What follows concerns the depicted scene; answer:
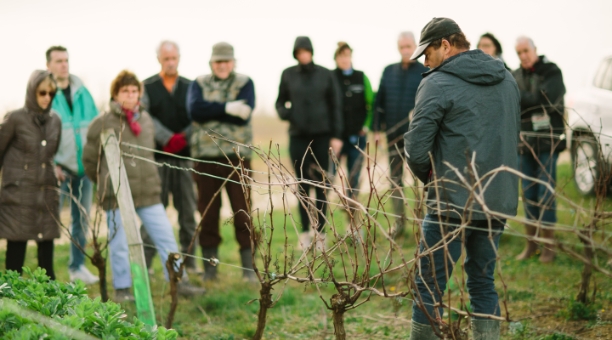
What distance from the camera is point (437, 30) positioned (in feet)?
11.6

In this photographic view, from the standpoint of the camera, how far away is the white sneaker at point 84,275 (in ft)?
21.6

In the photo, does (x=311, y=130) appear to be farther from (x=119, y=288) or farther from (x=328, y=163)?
(x=119, y=288)

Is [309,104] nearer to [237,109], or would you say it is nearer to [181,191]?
[237,109]

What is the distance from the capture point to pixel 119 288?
18.7 ft

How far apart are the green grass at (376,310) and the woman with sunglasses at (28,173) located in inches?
34.3

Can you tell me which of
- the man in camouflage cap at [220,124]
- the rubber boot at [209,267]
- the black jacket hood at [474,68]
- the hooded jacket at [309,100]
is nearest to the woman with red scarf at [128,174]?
the man in camouflage cap at [220,124]

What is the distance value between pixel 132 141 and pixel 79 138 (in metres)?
1.11

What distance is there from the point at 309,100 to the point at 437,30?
3875 mm

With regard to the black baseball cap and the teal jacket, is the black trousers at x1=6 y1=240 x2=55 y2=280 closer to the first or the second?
the teal jacket

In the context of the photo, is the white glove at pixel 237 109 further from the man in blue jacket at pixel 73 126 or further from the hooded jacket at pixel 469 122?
the hooded jacket at pixel 469 122

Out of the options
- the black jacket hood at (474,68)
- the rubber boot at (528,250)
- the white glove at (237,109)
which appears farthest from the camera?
the rubber boot at (528,250)

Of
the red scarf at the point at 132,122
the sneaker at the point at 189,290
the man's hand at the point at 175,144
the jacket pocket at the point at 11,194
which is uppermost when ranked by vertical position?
the red scarf at the point at 132,122

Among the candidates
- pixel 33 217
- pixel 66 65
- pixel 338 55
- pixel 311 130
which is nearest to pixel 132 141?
pixel 33 217

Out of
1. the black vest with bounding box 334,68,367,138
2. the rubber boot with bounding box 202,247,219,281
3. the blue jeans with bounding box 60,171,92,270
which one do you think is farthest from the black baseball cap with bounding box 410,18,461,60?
the black vest with bounding box 334,68,367,138
